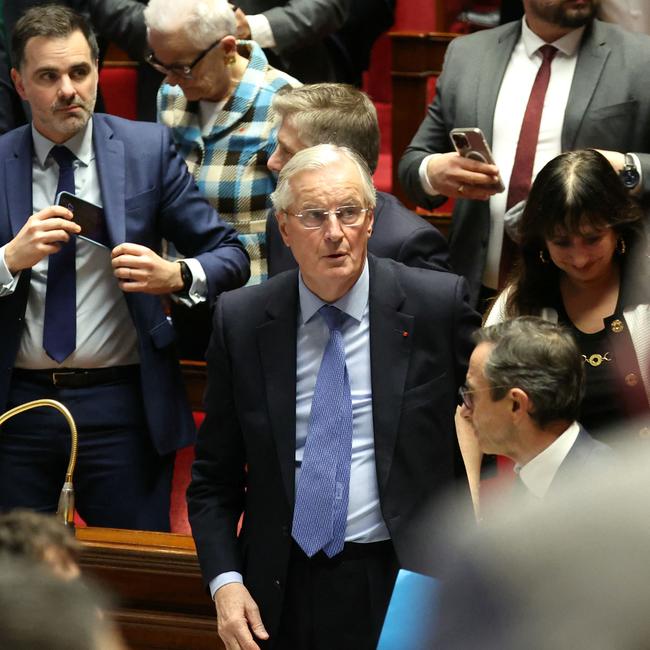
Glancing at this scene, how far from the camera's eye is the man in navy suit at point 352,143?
2469mm

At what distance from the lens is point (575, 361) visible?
6.28 feet

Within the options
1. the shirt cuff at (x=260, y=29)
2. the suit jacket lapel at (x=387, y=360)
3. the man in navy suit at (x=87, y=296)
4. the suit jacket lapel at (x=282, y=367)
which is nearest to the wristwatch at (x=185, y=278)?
the man in navy suit at (x=87, y=296)

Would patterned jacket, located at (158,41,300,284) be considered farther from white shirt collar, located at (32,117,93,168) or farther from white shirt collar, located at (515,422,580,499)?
white shirt collar, located at (515,422,580,499)

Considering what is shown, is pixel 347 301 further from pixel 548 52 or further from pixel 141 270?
pixel 548 52

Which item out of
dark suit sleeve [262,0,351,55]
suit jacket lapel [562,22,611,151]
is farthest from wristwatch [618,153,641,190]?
dark suit sleeve [262,0,351,55]

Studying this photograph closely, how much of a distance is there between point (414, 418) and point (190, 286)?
0.66 m

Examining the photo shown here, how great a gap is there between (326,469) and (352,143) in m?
0.76

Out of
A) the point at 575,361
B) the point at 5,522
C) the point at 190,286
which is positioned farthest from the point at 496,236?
the point at 5,522

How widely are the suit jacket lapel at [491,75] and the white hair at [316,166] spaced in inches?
29.7

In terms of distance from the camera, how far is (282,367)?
2.12m

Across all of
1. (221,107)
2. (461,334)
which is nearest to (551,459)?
(461,334)

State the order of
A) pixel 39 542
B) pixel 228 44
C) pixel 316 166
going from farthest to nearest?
1. pixel 228 44
2. pixel 316 166
3. pixel 39 542

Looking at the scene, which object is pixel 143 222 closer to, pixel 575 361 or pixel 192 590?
pixel 192 590

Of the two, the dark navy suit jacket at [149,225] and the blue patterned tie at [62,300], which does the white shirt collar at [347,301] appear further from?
the blue patterned tie at [62,300]
